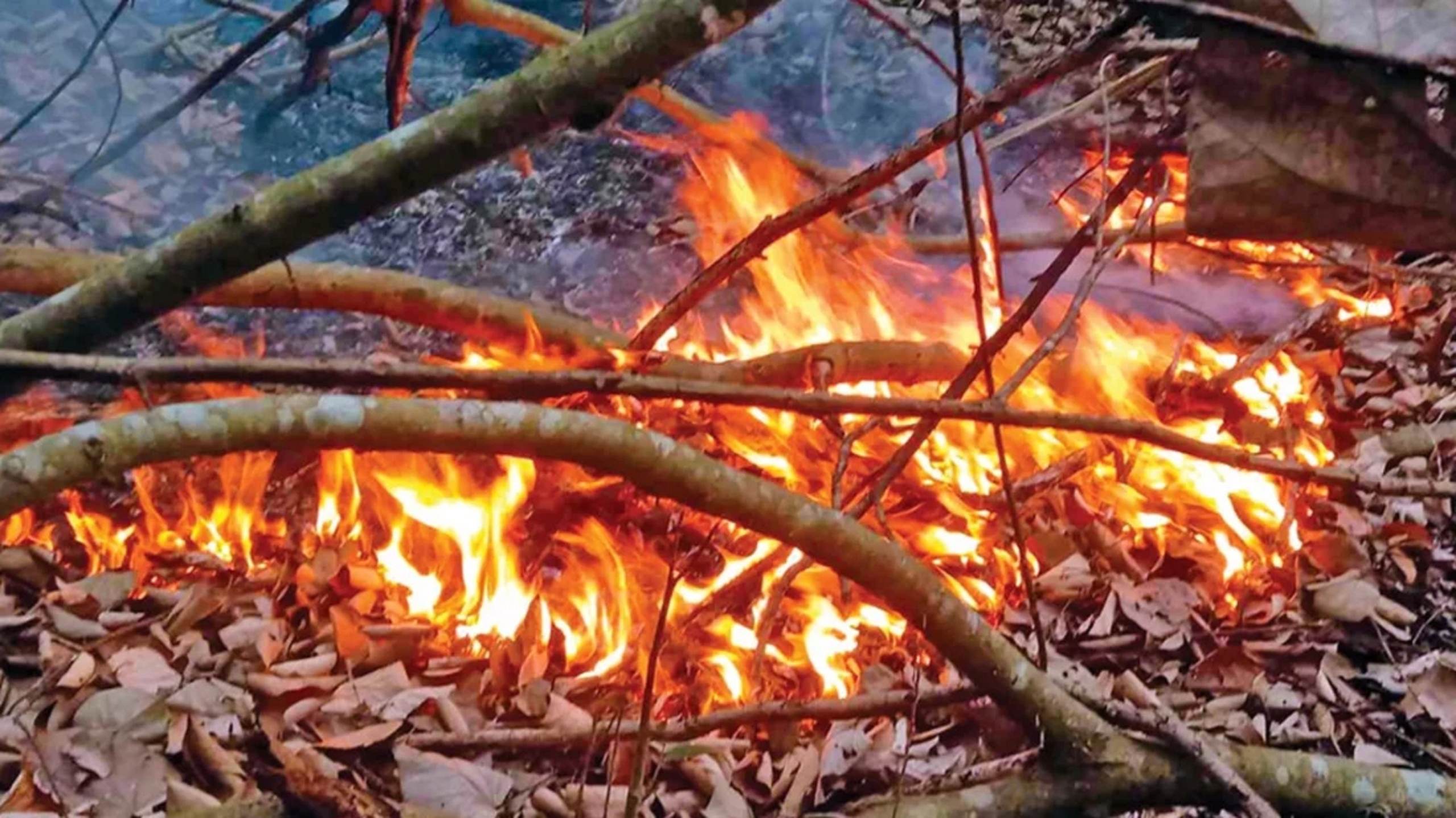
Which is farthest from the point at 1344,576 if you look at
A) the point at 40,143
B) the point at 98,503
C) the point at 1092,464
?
the point at 40,143

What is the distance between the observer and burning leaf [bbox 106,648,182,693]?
2.61 m

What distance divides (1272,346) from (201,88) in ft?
12.3

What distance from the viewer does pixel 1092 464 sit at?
3.43 meters

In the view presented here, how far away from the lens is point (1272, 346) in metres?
3.89

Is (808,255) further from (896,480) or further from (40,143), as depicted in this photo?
(40,143)

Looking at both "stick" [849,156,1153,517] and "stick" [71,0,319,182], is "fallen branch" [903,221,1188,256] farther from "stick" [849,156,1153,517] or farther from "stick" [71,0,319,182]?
"stick" [71,0,319,182]

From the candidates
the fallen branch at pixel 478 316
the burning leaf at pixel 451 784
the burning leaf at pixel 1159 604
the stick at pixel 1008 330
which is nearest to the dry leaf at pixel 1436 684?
the burning leaf at pixel 1159 604

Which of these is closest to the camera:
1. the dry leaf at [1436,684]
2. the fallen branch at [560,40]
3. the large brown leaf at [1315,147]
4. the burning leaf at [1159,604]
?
the large brown leaf at [1315,147]

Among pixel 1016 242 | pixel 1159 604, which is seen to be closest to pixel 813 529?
pixel 1159 604

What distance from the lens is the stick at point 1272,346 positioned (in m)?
3.76

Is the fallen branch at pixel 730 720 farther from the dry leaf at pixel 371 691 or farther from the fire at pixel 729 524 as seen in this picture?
the fire at pixel 729 524

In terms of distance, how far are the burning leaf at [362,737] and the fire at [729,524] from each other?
34cm

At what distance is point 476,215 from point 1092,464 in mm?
2943

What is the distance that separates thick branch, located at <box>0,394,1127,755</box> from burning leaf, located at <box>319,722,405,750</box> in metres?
0.74
